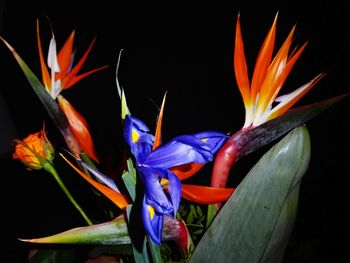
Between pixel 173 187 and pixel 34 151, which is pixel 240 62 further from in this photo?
pixel 34 151

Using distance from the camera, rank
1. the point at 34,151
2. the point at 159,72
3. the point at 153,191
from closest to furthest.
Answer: the point at 153,191
the point at 34,151
the point at 159,72

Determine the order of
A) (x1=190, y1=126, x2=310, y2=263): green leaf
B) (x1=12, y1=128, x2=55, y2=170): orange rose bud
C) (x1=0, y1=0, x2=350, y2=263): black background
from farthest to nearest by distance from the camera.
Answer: (x1=0, y1=0, x2=350, y2=263): black background → (x1=12, y1=128, x2=55, y2=170): orange rose bud → (x1=190, y1=126, x2=310, y2=263): green leaf

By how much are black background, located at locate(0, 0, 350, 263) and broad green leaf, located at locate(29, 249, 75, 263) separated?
0.26 metres

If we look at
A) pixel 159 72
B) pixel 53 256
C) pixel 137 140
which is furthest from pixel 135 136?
pixel 159 72

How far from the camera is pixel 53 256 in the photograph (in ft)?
1.65

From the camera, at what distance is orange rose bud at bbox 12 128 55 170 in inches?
16.9

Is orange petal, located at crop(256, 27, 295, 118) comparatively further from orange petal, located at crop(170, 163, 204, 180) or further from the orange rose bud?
the orange rose bud

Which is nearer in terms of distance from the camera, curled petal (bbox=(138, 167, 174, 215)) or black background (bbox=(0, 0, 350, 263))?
curled petal (bbox=(138, 167, 174, 215))

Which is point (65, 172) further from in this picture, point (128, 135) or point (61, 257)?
point (128, 135)

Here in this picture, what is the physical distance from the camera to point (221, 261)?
329mm

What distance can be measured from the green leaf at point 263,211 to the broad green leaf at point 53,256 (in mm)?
234

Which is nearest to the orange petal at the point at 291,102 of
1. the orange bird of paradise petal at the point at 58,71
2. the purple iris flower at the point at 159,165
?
the purple iris flower at the point at 159,165

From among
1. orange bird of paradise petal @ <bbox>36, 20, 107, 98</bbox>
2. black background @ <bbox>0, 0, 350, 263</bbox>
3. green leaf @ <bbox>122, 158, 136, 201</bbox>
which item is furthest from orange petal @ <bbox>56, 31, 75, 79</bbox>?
black background @ <bbox>0, 0, 350, 263</bbox>

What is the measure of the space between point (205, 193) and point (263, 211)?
0.06 metres
